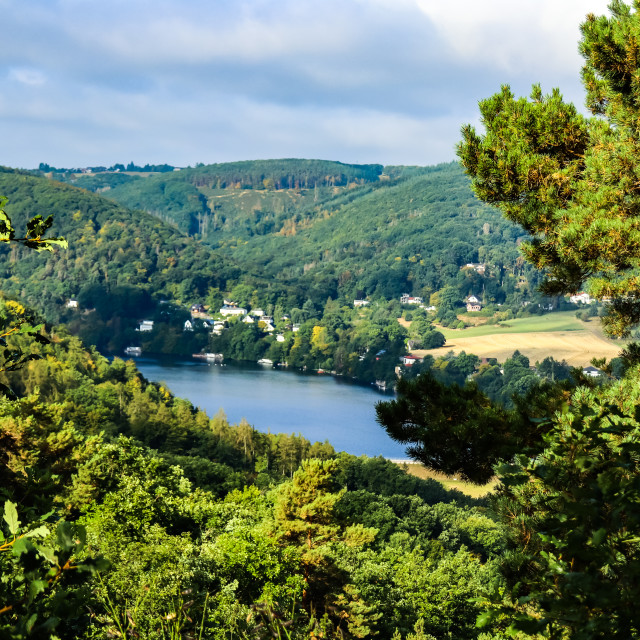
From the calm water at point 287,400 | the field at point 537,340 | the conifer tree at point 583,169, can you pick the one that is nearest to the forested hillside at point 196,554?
the conifer tree at point 583,169

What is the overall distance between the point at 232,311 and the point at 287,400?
39.5m

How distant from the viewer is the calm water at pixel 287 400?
43781 millimetres

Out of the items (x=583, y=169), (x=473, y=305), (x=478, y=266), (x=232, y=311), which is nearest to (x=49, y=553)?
(x=583, y=169)

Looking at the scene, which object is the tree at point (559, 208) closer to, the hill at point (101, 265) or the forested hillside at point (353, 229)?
the forested hillside at point (353, 229)

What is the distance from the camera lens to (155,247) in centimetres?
10600

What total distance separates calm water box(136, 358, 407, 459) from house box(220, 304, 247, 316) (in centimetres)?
1768

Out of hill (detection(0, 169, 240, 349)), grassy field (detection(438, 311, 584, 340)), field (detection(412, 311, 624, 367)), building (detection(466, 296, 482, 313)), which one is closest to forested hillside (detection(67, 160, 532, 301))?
building (detection(466, 296, 482, 313))

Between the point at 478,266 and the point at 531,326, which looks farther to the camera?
the point at 478,266

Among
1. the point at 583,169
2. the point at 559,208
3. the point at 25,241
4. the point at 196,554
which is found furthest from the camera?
the point at 196,554

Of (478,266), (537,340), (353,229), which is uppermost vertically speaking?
(353,229)

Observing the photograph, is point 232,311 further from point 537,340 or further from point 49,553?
point 49,553

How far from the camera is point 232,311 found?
9050 cm

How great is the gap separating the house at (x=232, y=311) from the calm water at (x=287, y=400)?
696 inches

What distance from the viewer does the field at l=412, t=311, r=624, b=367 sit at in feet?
217
